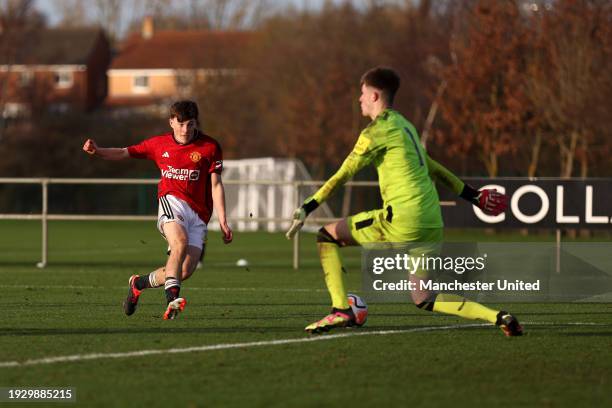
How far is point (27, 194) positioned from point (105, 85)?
2014 inches

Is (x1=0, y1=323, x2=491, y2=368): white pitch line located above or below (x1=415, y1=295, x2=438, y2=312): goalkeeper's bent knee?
below

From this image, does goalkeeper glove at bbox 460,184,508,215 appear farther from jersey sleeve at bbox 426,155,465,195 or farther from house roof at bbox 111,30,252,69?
house roof at bbox 111,30,252,69

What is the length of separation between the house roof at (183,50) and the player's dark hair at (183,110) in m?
59.0

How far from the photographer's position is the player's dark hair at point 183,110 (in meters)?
11.0

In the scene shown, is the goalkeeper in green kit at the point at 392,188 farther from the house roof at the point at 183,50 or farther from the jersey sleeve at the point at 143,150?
the house roof at the point at 183,50

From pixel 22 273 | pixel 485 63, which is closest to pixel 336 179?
pixel 22 273

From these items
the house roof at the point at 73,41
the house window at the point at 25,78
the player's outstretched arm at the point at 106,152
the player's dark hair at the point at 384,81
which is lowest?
the player's outstretched arm at the point at 106,152

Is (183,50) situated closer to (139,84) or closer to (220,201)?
(139,84)

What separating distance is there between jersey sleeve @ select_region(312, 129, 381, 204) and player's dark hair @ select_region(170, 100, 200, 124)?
7.38ft

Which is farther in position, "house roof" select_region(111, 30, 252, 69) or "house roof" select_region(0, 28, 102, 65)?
"house roof" select_region(0, 28, 102, 65)

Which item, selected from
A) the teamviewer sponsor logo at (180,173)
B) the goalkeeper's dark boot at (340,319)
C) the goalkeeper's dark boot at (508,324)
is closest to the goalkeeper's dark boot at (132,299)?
the teamviewer sponsor logo at (180,173)

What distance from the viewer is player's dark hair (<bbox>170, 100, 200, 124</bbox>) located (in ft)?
36.1
